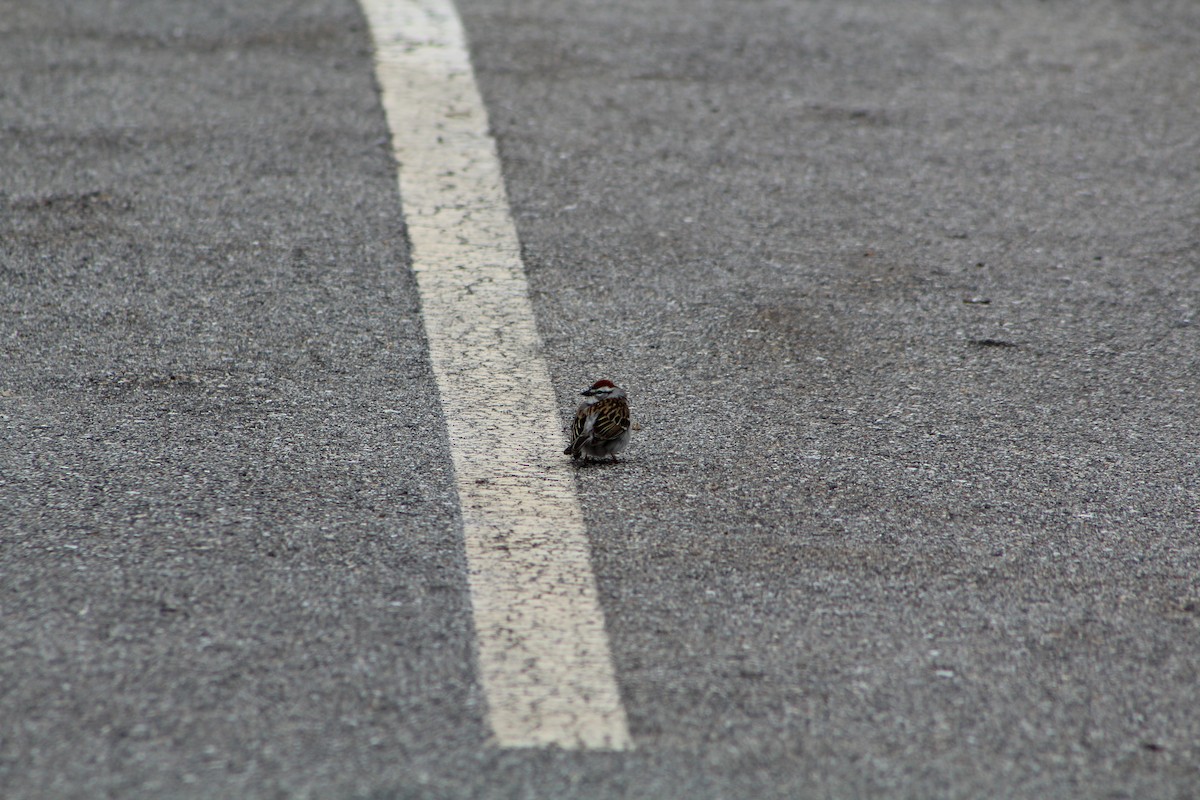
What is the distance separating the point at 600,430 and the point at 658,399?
2.28ft

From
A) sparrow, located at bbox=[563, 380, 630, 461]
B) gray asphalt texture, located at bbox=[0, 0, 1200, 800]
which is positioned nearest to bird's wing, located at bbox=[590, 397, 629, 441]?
sparrow, located at bbox=[563, 380, 630, 461]

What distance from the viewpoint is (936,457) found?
15.4 feet

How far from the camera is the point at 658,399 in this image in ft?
16.8

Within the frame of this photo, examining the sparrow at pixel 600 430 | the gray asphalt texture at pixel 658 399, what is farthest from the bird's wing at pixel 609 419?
the gray asphalt texture at pixel 658 399

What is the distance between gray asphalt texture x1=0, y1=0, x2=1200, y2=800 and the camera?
3229 millimetres

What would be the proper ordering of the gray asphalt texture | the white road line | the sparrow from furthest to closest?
the sparrow → the white road line → the gray asphalt texture

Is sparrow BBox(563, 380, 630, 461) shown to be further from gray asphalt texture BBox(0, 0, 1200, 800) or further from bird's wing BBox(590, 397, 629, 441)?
gray asphalt texture BBox(0, 0, 1200, 800)

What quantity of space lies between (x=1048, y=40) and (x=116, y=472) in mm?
6998

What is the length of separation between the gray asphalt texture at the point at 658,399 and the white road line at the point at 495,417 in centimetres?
9

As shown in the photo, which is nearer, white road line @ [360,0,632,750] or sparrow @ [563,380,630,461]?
white road line @ [360,0,632,750]

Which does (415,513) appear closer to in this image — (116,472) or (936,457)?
(116,472)

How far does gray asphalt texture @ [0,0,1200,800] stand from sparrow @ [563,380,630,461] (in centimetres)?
11

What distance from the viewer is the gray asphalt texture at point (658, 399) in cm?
323

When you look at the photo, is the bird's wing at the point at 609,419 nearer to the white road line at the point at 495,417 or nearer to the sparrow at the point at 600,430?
the sparrow at the point at 600,430
